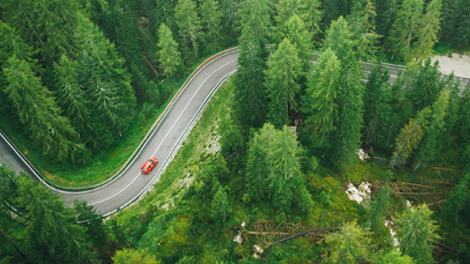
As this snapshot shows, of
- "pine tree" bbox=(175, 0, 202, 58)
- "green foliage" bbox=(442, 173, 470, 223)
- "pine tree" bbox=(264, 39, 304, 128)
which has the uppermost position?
"pine tree" bbox=(175, 0, 202, 58)

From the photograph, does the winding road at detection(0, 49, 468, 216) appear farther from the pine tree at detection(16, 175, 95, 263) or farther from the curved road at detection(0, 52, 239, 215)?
the pine tree at detection(16, 175, 95, 263)

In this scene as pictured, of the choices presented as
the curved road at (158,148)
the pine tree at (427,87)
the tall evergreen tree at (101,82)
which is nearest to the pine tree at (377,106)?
the pine tree at (427,87)

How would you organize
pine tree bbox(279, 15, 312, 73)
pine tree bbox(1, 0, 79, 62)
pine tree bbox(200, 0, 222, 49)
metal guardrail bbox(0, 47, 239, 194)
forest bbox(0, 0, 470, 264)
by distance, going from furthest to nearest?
pine tree bbox(200, 0, 222, 49), pine tree bbox(1, 0, 79, 62), metal guardrail bbox(0, 47, 239, 194), pine tree bbox(279, 15, 312, 73), forest bbox(0, 0, 470, 264)

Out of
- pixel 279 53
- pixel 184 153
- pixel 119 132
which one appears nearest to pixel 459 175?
pixel 279 53

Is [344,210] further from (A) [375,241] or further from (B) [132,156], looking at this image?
(B) [132,156]

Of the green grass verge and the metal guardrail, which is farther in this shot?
the green grass verge

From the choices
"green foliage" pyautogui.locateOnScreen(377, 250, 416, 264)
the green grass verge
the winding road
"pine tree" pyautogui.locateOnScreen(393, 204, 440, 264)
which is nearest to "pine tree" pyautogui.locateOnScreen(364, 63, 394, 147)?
the winding road

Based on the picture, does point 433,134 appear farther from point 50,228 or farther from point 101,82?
point 101,82
